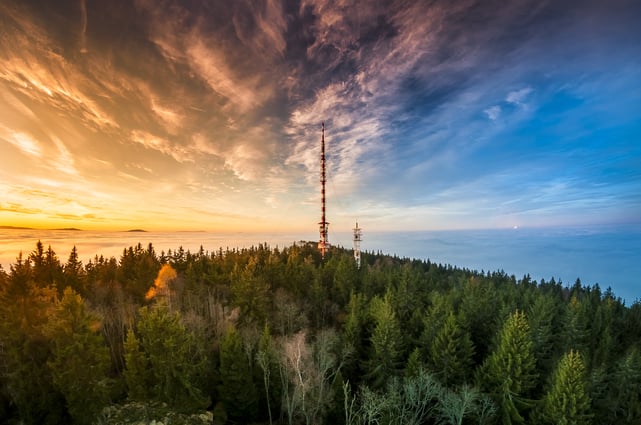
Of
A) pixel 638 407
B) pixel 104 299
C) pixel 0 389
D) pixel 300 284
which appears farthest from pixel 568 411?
pixel 104 299

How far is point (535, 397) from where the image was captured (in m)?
34.2

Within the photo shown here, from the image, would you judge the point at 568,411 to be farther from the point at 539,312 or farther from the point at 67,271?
the point at 67,271

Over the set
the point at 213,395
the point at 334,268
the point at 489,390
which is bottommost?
the point at 213,395

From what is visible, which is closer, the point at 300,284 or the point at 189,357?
the point at 189,357

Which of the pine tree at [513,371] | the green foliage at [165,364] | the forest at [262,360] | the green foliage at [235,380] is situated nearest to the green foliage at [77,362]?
the forest at [262,360]

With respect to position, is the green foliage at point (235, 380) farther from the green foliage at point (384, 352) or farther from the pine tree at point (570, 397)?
the pine tree at point (570, 397)

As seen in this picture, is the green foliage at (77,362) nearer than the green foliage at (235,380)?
Yes

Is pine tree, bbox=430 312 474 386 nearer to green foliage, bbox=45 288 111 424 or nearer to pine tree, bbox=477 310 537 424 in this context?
pine tree, bbox=477 310 537 424

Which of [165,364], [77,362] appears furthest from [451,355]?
[77,362]

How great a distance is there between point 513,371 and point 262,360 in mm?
25356

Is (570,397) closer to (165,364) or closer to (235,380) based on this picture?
(235,380)

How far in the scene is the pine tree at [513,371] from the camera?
28513 mm

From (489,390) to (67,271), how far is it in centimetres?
5735

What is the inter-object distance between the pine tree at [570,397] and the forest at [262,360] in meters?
0.10
